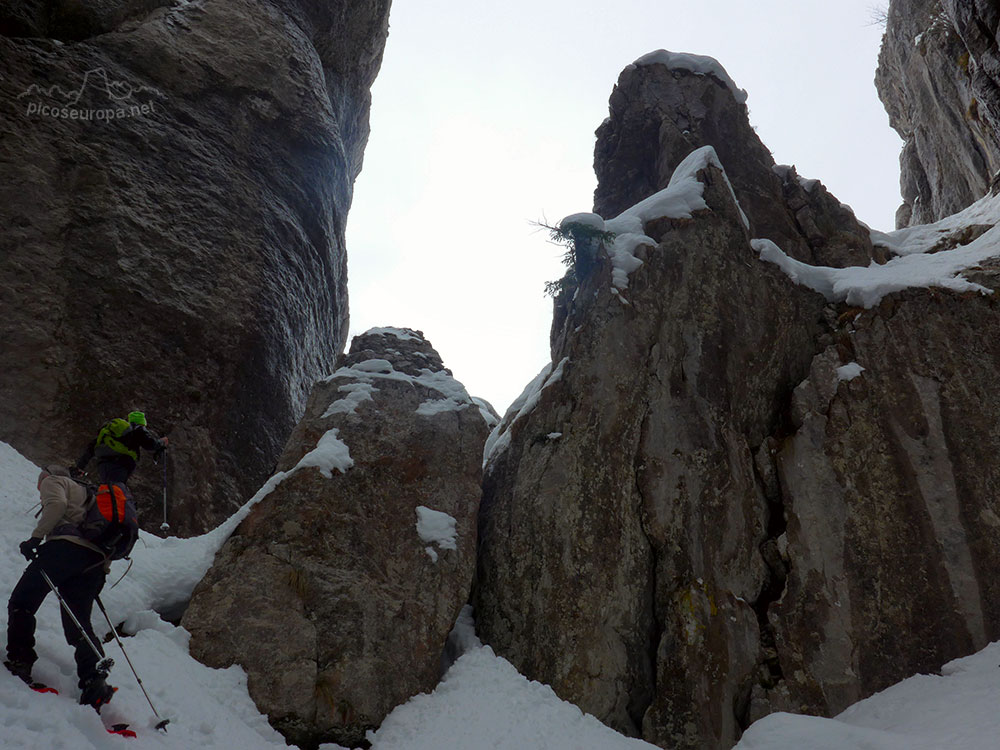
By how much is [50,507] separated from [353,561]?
4.76 m

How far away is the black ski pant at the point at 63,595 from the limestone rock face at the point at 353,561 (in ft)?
8.54

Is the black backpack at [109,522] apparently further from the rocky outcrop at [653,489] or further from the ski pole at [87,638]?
the rocky outcrop at [653,489]

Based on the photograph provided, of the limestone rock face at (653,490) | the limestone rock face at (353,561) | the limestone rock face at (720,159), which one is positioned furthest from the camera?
the limestone rock face at (720,159)

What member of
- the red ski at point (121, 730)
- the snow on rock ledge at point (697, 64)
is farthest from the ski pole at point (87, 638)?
the snow on rock ledge at point (697, 64)

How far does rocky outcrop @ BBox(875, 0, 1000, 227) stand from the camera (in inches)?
706

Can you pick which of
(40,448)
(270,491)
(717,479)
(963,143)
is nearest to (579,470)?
(717,479)

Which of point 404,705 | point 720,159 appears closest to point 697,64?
point 720,159

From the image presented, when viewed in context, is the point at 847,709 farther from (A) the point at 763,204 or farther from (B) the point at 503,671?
(A) the point at 763,204

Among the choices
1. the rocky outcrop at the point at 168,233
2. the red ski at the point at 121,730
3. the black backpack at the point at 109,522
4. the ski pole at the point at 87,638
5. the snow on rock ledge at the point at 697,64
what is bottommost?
the red ski at the point at 121,730

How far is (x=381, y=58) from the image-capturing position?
2795 centimetres

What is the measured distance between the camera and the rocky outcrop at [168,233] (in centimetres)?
1277

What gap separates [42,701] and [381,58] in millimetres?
28158

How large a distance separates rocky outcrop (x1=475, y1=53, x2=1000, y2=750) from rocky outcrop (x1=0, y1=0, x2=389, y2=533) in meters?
6.65

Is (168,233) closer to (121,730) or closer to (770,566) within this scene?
(121,730)
